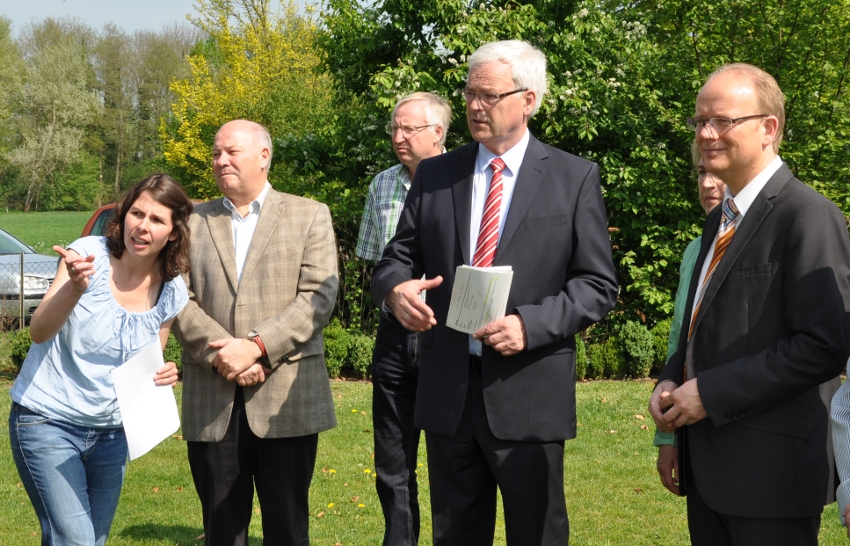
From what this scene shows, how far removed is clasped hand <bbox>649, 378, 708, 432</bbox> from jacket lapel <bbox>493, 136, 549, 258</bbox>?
0.82 metres

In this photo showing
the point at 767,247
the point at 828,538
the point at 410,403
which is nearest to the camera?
the point at 767,247

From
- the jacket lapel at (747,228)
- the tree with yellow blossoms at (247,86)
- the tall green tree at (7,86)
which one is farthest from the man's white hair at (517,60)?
the tall green tree at (7,86)

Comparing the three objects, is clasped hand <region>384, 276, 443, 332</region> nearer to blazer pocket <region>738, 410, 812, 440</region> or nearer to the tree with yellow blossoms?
blazer pocket <region>738, 410, 812, 440</region>

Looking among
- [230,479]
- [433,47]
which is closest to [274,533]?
[230,479]

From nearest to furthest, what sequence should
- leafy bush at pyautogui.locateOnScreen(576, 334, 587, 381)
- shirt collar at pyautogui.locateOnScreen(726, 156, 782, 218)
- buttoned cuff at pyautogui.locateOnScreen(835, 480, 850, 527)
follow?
buttoned cuff at pyautogui.locateOnScreen(835, 480, 850, 527)
shirt collar at pyautogui.locateOnScreen(726, 156, 782, 218)
leafy bush at pyautogui.locateOnScreen(576, 334, 587, 381)

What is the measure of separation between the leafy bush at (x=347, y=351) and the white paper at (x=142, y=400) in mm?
7087

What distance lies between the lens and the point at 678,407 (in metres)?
2.77

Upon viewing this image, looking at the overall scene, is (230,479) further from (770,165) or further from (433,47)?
(433,47)

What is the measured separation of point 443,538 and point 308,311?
1.35m

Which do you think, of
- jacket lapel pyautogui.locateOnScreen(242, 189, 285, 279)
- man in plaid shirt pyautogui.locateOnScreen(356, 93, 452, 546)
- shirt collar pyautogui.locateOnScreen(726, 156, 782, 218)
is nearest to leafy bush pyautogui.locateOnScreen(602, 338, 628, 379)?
man in plaid shirt pyautogui.locateOnScreen(356, 93, 452, 546)

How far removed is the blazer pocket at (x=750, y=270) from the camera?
2.68 meters

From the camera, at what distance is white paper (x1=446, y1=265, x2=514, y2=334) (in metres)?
3.06

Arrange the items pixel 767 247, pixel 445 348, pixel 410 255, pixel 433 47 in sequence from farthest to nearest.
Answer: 1. pixel 433 47
2. pixel 410 255
3. pixel 445 348
4. pixel 767 247

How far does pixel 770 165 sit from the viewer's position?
9.26ft
